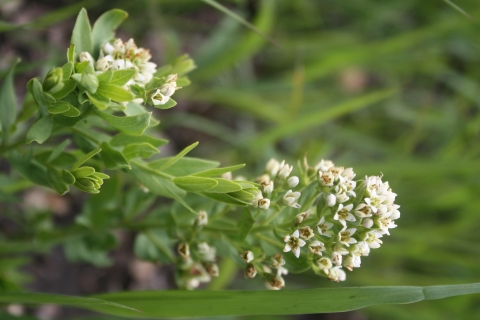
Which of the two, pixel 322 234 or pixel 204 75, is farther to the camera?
pixel 204 75

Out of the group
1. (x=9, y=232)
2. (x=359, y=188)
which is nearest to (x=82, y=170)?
(x=359, y=188)

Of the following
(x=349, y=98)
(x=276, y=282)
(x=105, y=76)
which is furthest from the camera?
(x=349, y=98)

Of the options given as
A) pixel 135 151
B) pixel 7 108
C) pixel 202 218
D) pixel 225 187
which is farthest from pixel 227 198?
pixel 7 108

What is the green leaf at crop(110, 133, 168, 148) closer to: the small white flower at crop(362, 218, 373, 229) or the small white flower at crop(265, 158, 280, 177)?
the small white flower at crop(265, 158, 280, 177)

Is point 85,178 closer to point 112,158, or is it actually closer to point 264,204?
point 112,158

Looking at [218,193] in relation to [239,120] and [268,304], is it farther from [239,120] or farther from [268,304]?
[239,120]

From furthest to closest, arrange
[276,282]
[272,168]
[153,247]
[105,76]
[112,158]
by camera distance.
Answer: [153,247] < [272,168] < [276,282] < [112,158] < [105,76]
